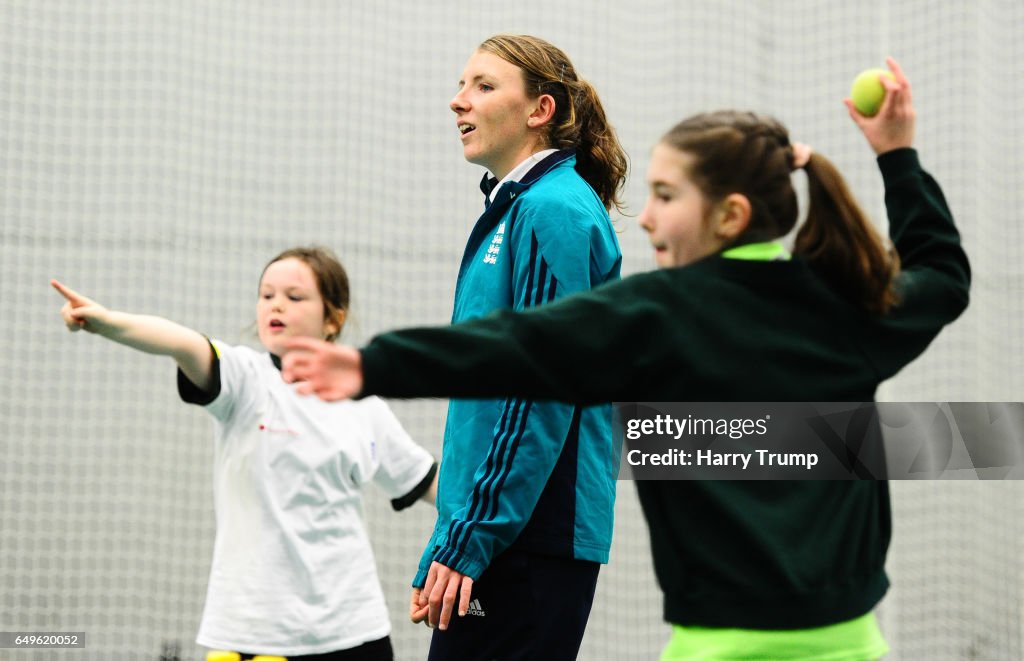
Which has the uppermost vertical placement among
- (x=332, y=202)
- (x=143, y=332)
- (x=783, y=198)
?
(x=332, y=202)

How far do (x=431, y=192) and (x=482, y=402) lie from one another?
272 centimetres

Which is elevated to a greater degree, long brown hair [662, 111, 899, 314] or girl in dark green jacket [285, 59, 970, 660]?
long brown hair [662, 111, 899, 314]

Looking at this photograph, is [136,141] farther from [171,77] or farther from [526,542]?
[526,542]

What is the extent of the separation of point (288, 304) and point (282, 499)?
1.44 feet

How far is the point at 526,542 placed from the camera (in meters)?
1.73

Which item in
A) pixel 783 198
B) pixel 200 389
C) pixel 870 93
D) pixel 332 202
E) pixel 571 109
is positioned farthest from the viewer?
pixel 332 202

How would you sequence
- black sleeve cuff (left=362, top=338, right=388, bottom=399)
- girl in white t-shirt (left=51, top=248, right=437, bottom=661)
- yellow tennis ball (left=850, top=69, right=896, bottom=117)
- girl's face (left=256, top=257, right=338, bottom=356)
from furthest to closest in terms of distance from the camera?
girl's face (left=256, top=257, right=338, bottom=356) < girl in white t-shirt (left=51, top=248, right=437, bottom=661) < yellow tennis ball (left=850, top=69, right=896, bottom=117) < black sleeve cuff (left=362, top=338, right=388, bottom=399)

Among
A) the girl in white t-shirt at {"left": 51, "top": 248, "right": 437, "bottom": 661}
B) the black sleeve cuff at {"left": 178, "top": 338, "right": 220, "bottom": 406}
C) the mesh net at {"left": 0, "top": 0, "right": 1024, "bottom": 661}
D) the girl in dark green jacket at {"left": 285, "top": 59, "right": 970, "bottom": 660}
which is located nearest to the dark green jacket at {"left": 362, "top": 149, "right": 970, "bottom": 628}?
the girl in dark green jacket at {"left": 285, "top": 59, "right": 970, "bottom": 660}

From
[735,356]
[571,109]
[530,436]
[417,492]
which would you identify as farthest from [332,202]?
[735,356]

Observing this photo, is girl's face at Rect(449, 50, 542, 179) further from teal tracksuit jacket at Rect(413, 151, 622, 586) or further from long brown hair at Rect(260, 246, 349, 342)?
long brown hair at Rect(260, 246, 349, 342)

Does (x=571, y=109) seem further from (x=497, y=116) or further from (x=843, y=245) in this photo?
(x=843, y=245)

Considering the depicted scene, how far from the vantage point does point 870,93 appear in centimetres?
154

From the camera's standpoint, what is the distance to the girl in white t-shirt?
7.16 feet

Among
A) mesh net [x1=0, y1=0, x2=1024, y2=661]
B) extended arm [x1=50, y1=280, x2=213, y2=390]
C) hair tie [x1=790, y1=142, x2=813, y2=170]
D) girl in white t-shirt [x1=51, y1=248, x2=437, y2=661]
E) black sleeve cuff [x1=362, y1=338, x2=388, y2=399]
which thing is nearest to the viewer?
black sleeve cuff [x1=362, y1=338, x2=388, y2=399]
